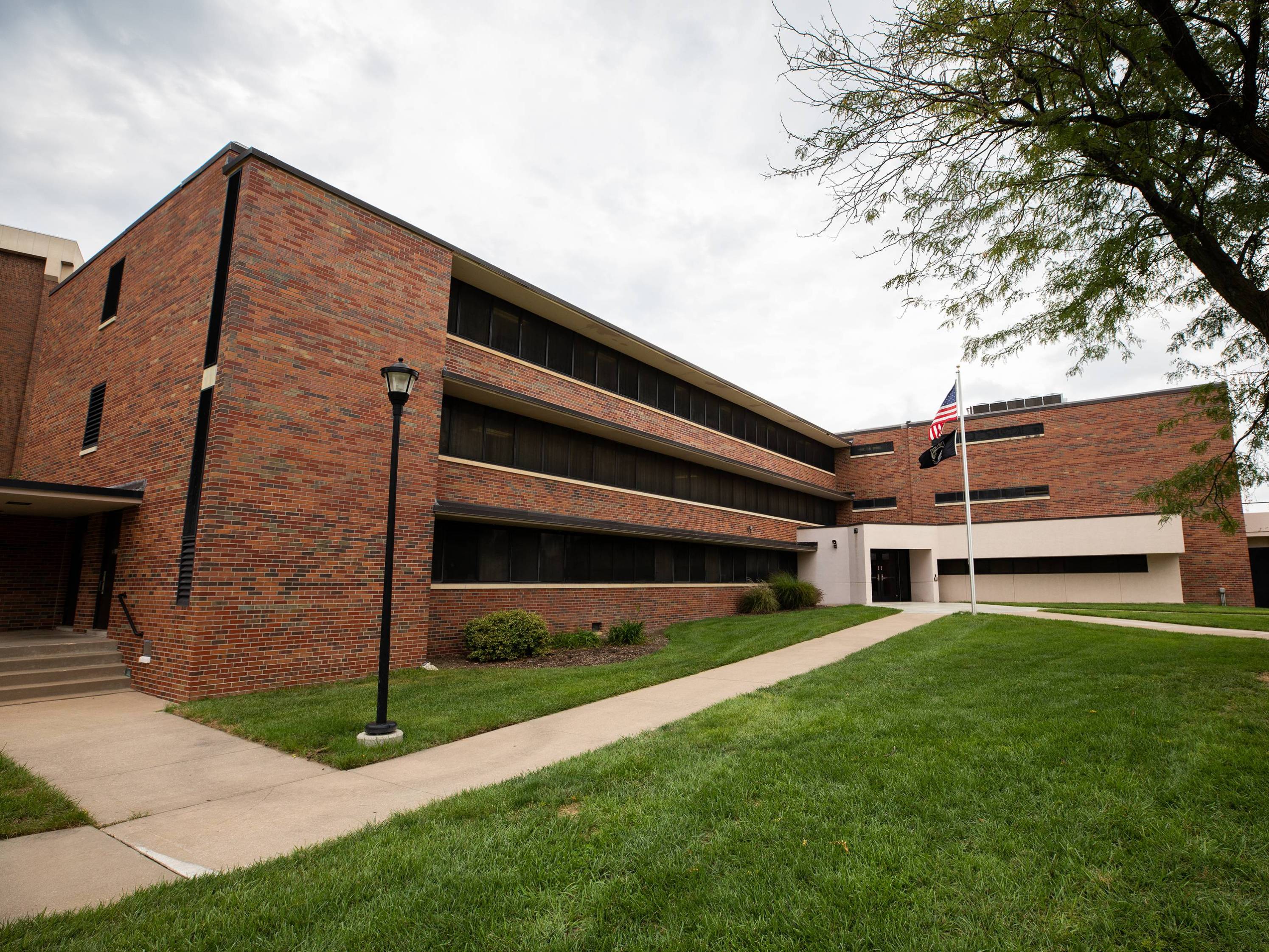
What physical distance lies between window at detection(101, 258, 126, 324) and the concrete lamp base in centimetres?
1274

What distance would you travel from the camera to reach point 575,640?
1562cm

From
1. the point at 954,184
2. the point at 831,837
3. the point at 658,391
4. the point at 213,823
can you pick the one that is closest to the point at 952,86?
the point at 954,184

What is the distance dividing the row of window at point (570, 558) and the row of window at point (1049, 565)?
36.5 feet

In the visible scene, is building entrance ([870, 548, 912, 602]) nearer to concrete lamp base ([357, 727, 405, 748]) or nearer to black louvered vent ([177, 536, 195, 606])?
concrete lamp base ([357, 727, 405, 748])

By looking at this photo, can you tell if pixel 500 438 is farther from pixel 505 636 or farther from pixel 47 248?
pixel 47 248

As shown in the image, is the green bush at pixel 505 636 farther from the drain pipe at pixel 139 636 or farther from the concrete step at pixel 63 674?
the concrete step at pixel 63 674

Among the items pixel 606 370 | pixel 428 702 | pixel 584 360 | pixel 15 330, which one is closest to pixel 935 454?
pixel 606 370

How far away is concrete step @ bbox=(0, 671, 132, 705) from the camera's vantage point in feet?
29.7

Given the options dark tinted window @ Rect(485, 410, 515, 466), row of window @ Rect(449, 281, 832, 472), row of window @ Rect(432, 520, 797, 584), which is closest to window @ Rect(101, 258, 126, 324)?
row of window @ Rect(449, 281, 832, 472)

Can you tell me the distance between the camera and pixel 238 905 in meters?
3.45

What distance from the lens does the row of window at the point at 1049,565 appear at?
89.9 feet

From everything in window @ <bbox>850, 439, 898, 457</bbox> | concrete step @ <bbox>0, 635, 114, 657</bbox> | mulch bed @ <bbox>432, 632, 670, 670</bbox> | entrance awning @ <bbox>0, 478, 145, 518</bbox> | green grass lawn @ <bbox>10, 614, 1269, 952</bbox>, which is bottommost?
mulch bed @ <bbox>432, 632, 670, 670</bbox>

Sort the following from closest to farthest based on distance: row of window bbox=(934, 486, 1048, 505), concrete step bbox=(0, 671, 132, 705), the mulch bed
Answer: concrete step bbox=(0, 671, 132, 705), the mulch bed, row of window bbox=(934, 486, 1048, 505)

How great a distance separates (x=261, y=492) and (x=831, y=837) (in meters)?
9.57
